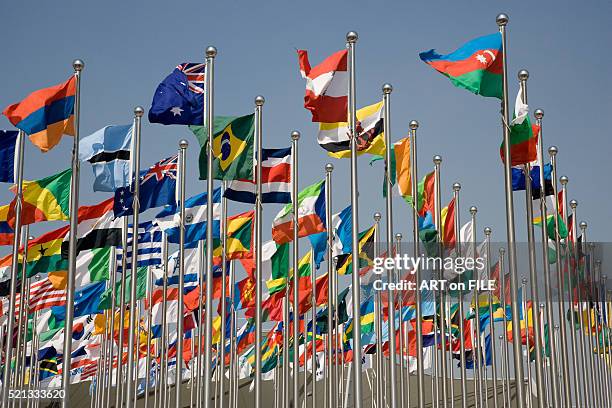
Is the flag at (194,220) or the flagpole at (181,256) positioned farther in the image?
the flag at (194,220)

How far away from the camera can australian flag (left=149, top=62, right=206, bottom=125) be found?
1775 centimetres

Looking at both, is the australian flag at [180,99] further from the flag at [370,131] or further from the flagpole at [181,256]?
the flag at [370,131]

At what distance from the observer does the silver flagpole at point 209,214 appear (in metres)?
16.7

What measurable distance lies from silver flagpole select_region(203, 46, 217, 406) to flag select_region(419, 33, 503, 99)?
14.8ft

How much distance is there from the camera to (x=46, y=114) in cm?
1775

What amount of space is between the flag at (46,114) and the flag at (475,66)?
7.08 metres

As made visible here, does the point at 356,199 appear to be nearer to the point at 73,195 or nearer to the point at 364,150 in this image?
the point at 364,150

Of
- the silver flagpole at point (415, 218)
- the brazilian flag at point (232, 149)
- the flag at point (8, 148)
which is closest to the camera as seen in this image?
the silver flagpole at point (415, 218)

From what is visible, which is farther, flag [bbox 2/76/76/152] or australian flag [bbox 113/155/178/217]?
australian flag [bbox 113/155/178/217]

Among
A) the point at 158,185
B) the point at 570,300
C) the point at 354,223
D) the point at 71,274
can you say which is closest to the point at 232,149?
the point at 158,185

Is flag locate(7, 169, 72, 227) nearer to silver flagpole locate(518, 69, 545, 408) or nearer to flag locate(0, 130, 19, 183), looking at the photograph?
flag locate(0, 130, 19, 183)

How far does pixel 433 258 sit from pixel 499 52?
6578 mm

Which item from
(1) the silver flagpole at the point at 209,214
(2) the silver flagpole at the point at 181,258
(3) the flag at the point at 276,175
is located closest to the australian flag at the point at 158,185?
(2) the silver flagpole at the point at 181,258

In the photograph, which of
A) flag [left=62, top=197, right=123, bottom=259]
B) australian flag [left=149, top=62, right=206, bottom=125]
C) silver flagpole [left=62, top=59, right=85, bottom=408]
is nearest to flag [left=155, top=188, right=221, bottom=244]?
flag [left=62, top=197, right=123, bottom=259]
